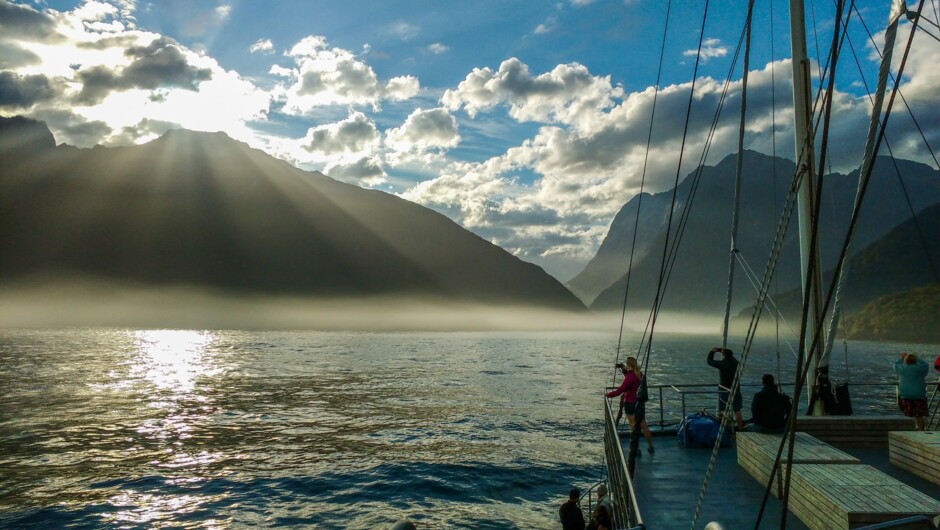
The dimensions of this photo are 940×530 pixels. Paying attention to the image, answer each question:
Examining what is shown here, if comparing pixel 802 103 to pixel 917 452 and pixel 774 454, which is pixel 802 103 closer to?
pixel 917 452

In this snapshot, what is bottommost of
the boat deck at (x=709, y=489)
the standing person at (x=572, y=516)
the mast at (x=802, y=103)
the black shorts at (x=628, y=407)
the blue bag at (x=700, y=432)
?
the standing person at (x=572, y=516)

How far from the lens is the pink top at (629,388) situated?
1382 centimetres

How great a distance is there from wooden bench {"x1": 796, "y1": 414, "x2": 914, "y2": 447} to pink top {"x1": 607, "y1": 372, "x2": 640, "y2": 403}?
346 cm

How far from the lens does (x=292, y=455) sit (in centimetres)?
2489

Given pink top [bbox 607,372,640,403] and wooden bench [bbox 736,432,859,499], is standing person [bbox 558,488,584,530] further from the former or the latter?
wooden bench [bbox 736,432,859,499]

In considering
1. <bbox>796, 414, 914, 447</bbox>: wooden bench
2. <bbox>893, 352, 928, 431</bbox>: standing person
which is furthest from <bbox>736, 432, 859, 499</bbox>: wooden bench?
<bbox>893, 352, 928, 431</bbox>: standing person

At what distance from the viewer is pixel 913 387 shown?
1338 centimetres

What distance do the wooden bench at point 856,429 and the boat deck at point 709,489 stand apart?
0.64ft

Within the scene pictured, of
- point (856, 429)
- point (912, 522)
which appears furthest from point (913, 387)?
point (912, 522)

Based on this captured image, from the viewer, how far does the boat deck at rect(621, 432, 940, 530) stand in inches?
346

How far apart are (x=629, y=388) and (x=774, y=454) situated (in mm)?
4515

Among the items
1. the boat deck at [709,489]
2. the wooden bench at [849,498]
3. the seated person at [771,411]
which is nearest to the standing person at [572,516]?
the boat deck at [709,489]

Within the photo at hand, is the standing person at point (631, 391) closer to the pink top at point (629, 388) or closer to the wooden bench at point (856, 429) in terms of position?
the pink top at point (629, 388)

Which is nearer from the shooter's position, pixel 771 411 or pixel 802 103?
pixel 771 411
